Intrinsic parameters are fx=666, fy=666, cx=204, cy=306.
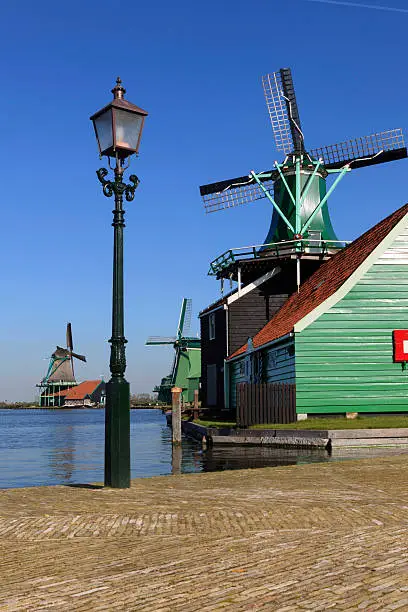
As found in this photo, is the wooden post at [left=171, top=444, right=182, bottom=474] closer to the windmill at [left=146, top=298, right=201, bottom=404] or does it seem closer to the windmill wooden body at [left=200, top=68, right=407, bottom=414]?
the windmill wooden body at [left=200, top=68, right=407, bottom=414]

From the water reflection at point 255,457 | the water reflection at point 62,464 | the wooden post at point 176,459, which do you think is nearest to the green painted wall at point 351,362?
the water reflection at point 255,457

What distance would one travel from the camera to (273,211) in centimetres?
4206

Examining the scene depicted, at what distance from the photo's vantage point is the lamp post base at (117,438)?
8.75m

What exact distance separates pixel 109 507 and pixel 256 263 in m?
26.8

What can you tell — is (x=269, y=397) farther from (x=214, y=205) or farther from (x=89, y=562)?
(x=214, y=205)

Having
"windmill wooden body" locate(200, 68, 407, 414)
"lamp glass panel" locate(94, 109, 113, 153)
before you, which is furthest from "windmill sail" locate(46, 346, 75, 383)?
"lamp glass panel" locate(94, 109, 113, 153)

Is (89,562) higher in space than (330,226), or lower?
lower

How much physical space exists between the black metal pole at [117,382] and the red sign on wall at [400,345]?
15.5 metres

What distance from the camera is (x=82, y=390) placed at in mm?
166625

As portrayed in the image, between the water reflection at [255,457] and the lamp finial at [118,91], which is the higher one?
the lamp finial at [118,91]

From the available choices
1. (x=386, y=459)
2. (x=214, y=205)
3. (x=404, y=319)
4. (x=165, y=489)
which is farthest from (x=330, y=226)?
(x=165, y=489)

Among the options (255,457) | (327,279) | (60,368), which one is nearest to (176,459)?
(255,457)

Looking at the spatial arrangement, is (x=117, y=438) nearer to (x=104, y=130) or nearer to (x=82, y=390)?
(x=104, y=130)

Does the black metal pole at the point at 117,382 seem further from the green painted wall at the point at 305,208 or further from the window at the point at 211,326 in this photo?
the green painted wall at the point at 305,208
